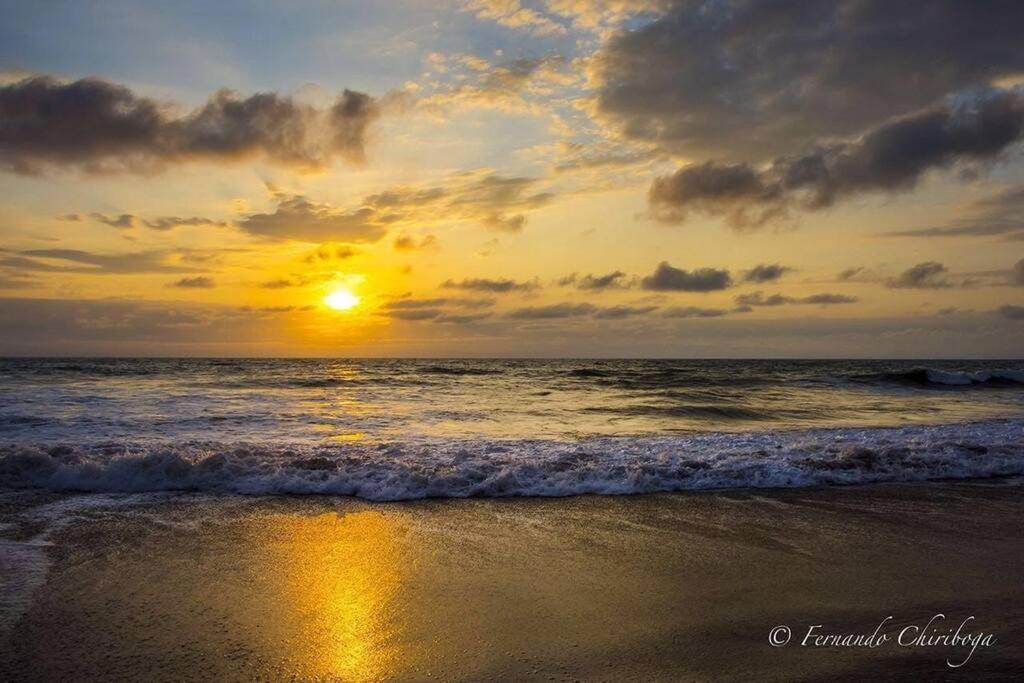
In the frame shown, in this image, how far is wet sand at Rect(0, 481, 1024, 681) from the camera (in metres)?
4.11

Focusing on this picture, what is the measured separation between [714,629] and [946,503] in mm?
5887

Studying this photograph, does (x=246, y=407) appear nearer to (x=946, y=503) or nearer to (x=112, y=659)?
(x=112, y=659)

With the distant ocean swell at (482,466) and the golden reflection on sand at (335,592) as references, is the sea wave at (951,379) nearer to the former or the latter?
the distant ocean swell at (482,466)

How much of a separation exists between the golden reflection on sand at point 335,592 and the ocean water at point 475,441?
1.82 m

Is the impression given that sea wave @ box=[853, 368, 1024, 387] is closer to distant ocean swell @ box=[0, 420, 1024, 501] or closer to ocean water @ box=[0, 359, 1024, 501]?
ocean water @ box=[0, 359, 1024, 501]

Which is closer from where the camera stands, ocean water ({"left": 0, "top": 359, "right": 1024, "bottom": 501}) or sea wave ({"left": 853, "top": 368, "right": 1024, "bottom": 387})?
ocean water ({"left": 0, "top": 359, "right": 1024, "bottom": 501})

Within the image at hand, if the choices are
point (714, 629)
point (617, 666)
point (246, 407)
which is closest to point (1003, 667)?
point (714, 629)

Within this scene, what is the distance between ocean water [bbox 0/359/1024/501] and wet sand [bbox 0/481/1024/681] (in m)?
1.09

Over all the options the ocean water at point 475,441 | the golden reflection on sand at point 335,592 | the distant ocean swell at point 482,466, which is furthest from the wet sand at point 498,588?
the ocean water at point 475,441

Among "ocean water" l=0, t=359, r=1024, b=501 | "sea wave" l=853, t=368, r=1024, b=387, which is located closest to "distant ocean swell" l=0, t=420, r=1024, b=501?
"ocean water" l=0, t=359, r=1024, b=501

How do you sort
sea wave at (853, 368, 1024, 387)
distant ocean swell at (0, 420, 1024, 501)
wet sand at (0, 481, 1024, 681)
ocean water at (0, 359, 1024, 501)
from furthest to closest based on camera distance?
1. sea wave at (853, 368, 1024, 387)
2. ocean water at (0, 359, 1024, 501)
3. distant ocean swell at (0, 420, 1024, 501)
4. wet sand at (0, 481, 1024, 681)

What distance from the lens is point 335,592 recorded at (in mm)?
5328

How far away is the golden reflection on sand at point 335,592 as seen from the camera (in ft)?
13.6

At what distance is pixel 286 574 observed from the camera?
225 inches
